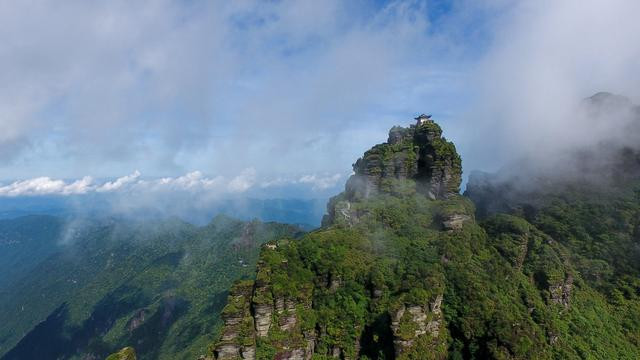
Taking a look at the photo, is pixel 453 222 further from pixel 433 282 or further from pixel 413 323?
pixel 413 323

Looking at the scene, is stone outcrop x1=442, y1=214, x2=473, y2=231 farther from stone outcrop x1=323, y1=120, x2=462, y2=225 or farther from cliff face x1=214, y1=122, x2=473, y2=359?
stone outcrop x1=323, y1=120, x2=462, y2=225

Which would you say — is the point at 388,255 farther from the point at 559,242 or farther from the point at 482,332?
the point at 559,242

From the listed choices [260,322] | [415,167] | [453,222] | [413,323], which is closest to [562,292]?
[453,222]

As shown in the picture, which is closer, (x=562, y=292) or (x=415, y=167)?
(x=562, y=292)

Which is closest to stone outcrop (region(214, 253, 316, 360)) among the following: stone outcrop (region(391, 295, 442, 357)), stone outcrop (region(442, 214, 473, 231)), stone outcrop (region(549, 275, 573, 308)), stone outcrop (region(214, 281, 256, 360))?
stone outcrop (region(214, 281, 256, 360))

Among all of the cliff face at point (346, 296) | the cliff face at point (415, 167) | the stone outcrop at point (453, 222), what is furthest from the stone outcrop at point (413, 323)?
the cliff face at point (415, 167)

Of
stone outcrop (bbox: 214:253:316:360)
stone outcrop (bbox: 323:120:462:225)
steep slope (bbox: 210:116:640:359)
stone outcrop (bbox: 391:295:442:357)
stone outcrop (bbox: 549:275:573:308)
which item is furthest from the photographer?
stone outcrop (bbox: 323:120:462:225)

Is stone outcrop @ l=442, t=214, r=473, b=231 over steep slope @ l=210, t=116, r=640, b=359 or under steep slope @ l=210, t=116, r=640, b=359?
over
